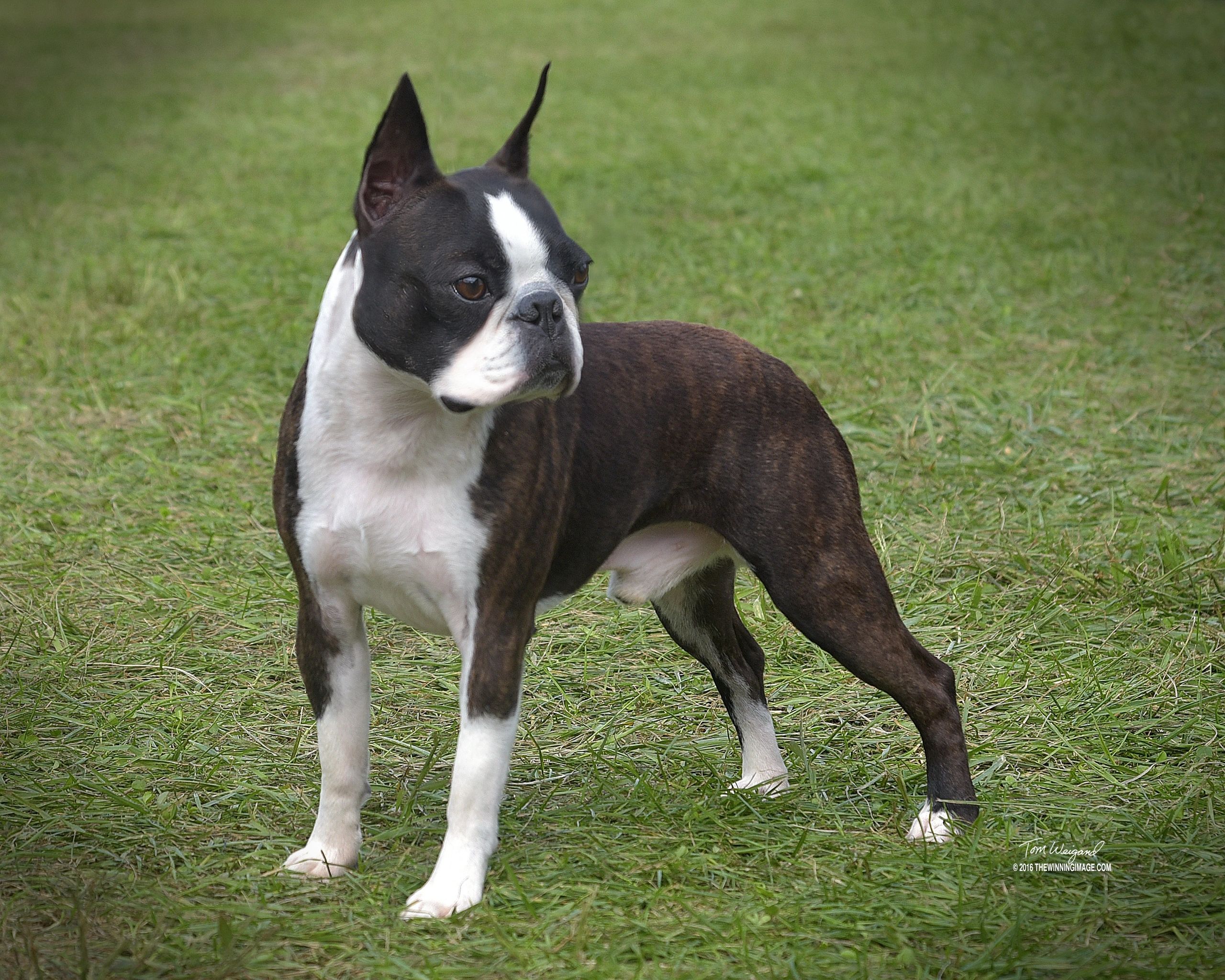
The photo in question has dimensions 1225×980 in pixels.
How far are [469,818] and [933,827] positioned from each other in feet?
3.69

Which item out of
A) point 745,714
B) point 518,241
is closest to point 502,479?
point 518,241

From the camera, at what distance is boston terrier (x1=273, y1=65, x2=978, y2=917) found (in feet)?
9.27

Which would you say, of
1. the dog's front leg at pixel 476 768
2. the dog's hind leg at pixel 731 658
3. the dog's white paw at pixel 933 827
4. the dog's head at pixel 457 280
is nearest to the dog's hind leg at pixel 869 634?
the dog's white paw at pixel 933 827

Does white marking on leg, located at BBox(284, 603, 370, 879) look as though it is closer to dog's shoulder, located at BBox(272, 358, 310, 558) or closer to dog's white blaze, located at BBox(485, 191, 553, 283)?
dog's shoulder, located at BBox(272, 358, 310, 558)

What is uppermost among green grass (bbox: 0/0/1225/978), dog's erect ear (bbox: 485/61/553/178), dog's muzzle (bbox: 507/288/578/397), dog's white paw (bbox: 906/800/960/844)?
dog's erect ear (bbox: 485/61/553/178)

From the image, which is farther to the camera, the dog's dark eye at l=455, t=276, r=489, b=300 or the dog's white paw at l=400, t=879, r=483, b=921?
the dog's white paw at l=400, t=879, r=483, b=921

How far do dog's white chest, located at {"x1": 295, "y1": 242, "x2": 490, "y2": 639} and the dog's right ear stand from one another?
0.15m

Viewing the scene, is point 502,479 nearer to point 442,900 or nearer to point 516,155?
point 516,155

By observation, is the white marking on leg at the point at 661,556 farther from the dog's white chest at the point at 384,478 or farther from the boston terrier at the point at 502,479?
the dog's white chest at the point at 384,478

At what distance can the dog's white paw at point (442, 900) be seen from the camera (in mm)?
2975

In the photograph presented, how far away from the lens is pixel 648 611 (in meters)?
4.89

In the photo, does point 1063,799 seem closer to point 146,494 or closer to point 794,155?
point 146,494

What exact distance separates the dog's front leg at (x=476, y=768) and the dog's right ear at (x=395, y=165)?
0.90m

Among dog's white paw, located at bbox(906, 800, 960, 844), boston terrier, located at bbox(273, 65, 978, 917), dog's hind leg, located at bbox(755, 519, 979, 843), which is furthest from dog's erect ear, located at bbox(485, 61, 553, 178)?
dog's white paw, located at bbox(906, 800, 960, 844)
